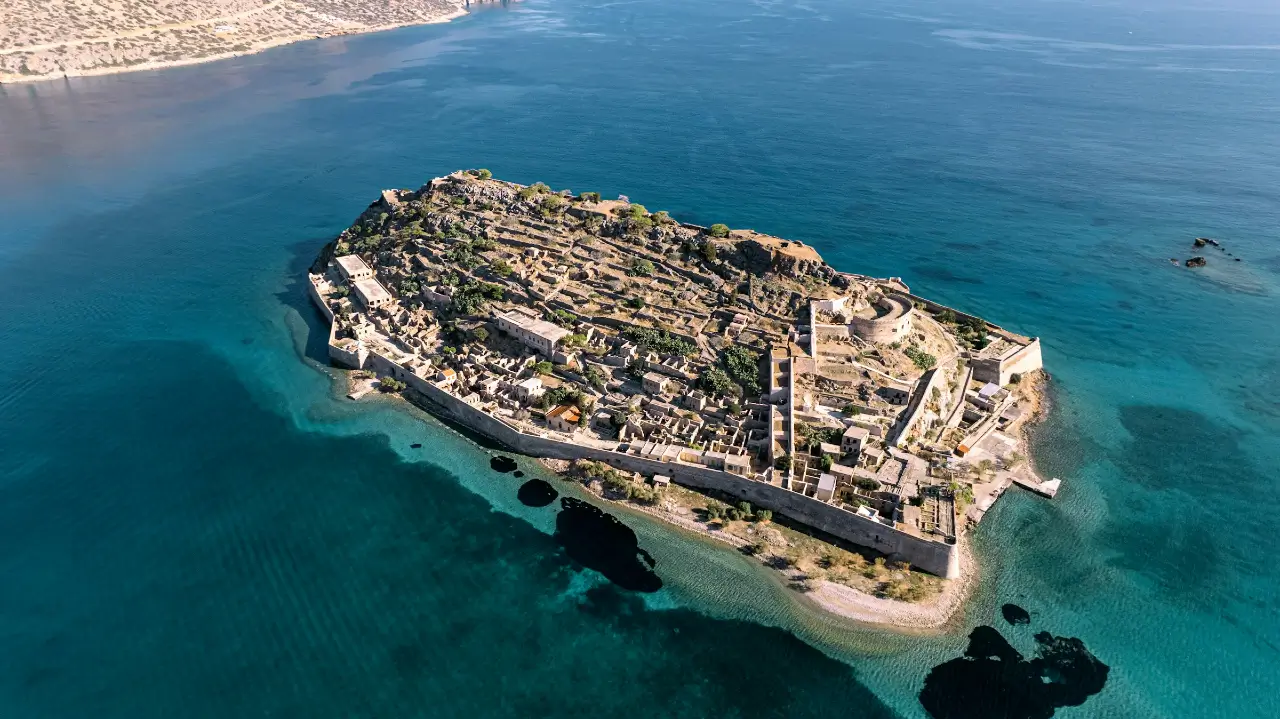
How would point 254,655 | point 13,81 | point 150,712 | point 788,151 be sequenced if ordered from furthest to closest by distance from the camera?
point 13,81, point 788,151, point 254,655, point 150,712

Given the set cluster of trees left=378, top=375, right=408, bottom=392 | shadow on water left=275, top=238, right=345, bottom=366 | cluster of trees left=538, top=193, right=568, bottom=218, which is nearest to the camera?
cluster of trees left=378, top=375, right=408, bottom=392

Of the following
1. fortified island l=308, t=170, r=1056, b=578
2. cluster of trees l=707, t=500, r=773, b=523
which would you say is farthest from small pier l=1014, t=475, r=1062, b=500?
cluster of trees l=707, t=500, r=773, b=523

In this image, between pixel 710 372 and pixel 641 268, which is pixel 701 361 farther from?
pixel 641 268

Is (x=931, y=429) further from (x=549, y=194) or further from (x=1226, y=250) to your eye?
(x=1226, y=250)

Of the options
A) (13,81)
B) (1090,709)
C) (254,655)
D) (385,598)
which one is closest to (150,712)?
(254,655)

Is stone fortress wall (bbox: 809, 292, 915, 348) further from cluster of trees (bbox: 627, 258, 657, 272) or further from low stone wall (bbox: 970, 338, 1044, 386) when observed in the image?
cluster of trees (bbox: 627, 258, 657, 272)

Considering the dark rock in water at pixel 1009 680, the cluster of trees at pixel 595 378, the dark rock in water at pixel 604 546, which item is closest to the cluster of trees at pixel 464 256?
the cluster of trees at pixel 595 378

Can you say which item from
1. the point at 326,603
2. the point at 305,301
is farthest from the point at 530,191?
the point at 326,603

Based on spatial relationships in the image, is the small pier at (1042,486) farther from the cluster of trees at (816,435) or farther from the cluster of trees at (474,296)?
the cluster of trees at (474,296)
